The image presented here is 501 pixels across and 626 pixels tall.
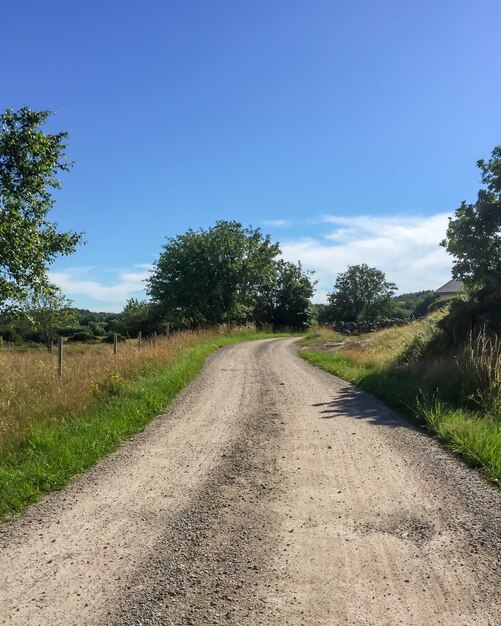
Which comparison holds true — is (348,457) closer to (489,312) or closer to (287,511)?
(287,511)

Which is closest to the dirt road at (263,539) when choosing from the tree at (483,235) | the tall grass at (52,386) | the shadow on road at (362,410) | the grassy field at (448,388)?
the grassy field at (448,388)

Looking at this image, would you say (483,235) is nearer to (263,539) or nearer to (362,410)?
(362,410)

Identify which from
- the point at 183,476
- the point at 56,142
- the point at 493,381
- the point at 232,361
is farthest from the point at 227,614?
the point at 232,361

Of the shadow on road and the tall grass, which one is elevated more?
the tall grass

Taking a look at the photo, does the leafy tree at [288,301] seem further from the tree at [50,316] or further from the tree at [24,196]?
the tree at [24,196]

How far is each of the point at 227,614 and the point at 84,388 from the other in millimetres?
7652

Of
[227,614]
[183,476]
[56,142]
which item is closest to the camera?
[227,614]

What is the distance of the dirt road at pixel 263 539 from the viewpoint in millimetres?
3031

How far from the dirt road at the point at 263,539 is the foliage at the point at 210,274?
38186 millimetres

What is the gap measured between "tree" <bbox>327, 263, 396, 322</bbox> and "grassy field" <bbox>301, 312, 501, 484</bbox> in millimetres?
51135

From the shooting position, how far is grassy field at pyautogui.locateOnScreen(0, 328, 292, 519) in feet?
18.2

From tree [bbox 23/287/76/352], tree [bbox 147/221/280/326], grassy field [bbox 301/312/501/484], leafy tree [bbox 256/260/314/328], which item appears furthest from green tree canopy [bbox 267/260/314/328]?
grassy field [bbox 301/312/501/484]

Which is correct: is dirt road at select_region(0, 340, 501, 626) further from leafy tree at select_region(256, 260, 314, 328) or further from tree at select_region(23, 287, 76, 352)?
leafy tree at select_region(256, 260, 314, 328)

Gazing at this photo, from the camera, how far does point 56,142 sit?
49.9 ft
